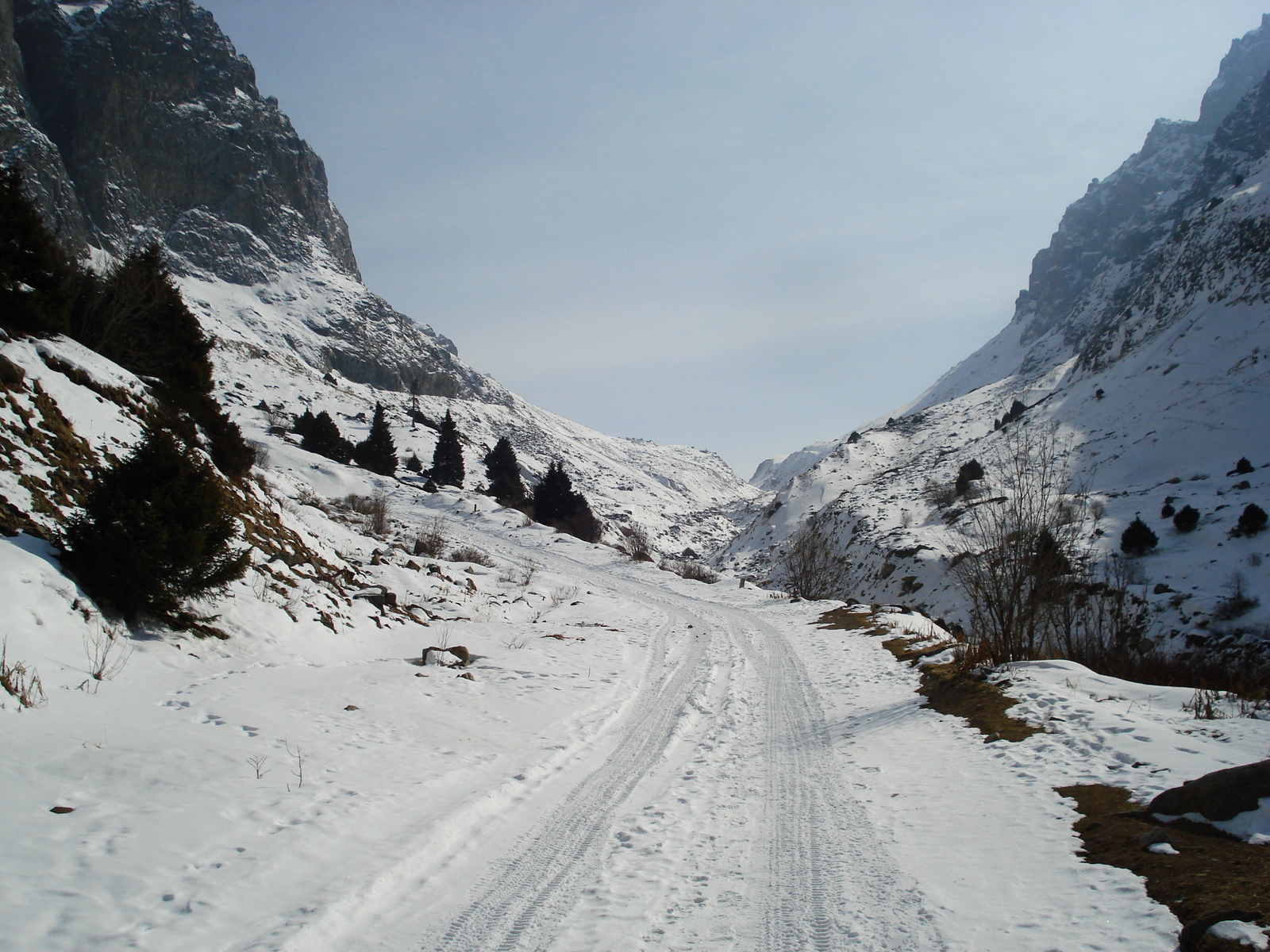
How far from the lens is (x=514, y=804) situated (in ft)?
17.8

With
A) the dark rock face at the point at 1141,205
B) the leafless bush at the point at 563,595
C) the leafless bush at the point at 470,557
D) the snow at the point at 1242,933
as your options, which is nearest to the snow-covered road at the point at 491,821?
the snow at the point at 1242,933

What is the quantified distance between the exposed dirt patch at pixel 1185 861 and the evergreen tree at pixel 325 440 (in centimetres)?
5043

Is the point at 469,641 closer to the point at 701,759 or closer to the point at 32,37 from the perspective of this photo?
the point at 701,759

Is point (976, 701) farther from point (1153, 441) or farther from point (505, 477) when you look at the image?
point (505, 477)

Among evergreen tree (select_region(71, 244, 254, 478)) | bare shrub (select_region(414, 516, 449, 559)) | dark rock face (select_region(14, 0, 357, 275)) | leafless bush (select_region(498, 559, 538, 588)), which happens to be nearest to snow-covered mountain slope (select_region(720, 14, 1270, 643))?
leafless bush (select_region(498, 559, 538, 588))

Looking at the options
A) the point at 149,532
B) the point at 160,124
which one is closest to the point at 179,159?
the point at 160,124

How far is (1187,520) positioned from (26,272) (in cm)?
3597

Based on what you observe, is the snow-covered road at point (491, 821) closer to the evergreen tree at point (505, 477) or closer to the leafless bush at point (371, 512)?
the leafless bush at point (371, 512)

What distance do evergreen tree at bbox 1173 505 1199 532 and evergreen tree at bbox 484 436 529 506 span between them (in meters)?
37.7

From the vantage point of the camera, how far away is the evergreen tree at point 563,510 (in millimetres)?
41719

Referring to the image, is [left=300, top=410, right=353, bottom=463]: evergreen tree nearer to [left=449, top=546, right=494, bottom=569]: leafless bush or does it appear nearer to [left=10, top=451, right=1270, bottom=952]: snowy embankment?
[left=449, top=546, right=494, bottom=569]: leafless bush

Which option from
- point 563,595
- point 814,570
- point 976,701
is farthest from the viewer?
point 814,570

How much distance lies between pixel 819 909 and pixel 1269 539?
26.9m

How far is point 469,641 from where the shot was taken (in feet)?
39.4
